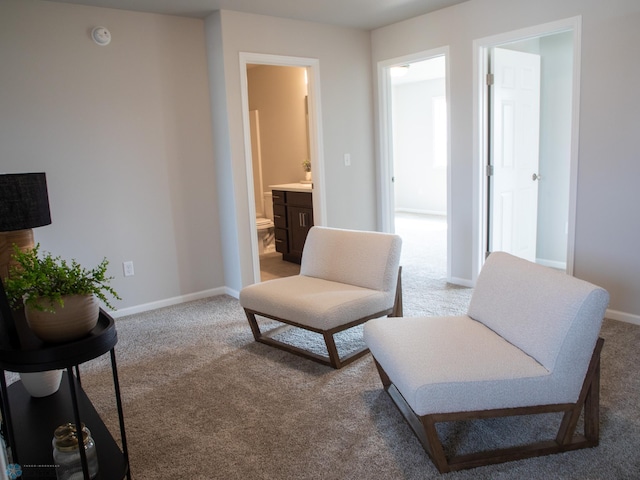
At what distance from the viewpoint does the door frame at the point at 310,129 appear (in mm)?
4023

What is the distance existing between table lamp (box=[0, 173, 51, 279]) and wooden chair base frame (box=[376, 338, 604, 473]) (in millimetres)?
2353

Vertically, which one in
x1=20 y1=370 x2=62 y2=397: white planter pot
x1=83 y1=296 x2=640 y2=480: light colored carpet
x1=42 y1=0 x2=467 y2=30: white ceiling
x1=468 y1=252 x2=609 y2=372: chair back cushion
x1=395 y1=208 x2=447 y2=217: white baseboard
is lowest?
x1=83 y1=296 x2=640 y2=480: light colored carpet

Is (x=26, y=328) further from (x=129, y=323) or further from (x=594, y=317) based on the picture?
(x=129, y=323)

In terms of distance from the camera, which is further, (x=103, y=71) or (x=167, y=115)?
(x=167, y=115)

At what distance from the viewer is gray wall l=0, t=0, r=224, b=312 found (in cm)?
340

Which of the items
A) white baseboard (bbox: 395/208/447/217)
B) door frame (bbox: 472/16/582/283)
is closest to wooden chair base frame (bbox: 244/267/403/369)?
door frame (bbox: 472/16/582/283)

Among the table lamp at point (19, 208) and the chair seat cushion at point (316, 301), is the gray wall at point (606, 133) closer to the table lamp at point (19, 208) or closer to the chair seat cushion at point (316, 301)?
the chair seat cushion at point (316, 301)

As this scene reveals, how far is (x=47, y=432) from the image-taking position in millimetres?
1866

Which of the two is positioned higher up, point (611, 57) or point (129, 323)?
point (611, 57)

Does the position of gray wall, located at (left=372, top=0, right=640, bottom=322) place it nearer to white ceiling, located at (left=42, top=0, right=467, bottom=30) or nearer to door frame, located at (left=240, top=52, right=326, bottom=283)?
white ceiling, located at (left=42, top=0, right=467, bottom=30)

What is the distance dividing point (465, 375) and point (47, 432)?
153 cm

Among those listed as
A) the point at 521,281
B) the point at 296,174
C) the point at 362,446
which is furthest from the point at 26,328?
the point at 296,174

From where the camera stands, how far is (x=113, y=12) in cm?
367

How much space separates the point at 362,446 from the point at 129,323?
230cm
